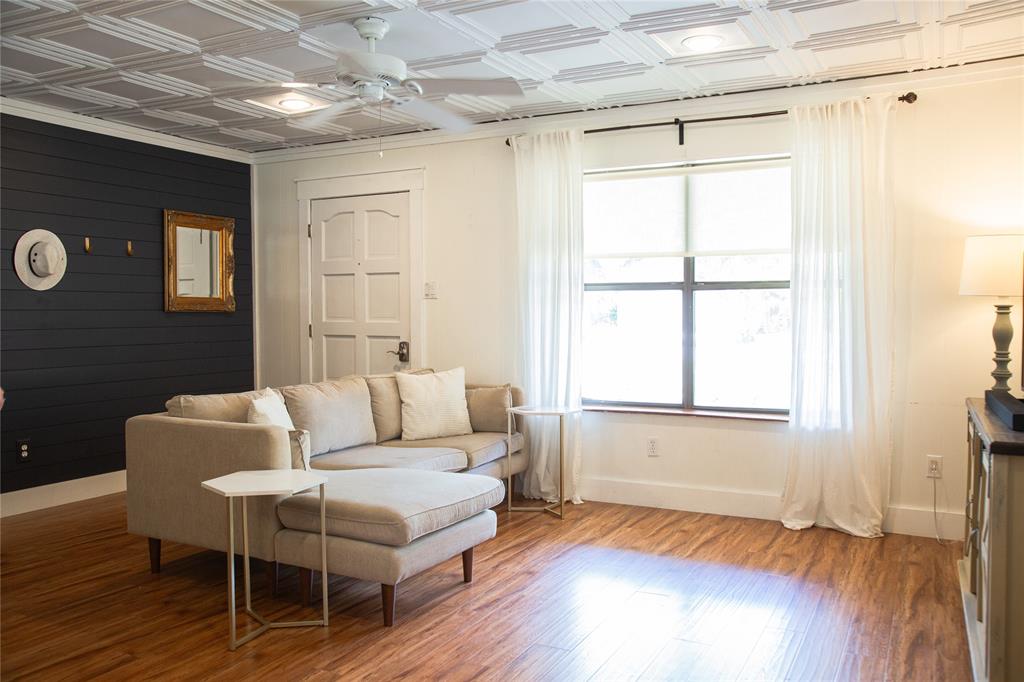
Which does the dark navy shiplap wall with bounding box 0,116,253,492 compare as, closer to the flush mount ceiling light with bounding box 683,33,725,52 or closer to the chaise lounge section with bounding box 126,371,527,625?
the chaise lounge section with bounding box 126,371,527,625

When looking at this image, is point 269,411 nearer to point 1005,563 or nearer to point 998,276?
point 1005,563

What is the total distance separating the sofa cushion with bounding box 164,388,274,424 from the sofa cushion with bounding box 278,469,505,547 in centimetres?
58

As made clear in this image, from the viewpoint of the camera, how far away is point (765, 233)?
4.97 metres

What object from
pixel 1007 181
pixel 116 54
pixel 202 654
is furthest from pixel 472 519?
pixel 1007 181

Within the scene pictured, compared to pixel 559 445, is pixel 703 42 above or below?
above

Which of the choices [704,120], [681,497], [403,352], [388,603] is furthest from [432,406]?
[704,120]

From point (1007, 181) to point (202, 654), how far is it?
4438 millimetres

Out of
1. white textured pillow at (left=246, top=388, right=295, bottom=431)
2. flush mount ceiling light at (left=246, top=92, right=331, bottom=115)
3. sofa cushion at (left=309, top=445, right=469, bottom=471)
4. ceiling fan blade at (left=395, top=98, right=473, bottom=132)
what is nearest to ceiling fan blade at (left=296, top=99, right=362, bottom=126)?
ceiling fan blade at (left=395, top=98, right=473, bottom=132)

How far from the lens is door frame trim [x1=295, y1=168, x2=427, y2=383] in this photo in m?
6.01

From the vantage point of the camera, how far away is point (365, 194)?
6238 millimetres

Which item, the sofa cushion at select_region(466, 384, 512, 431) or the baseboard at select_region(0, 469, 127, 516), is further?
the sofa cushion at select_region(466, 384, 512, 431)

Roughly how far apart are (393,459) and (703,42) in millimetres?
2650

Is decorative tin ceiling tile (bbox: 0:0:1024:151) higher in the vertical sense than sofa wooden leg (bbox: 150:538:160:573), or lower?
higher

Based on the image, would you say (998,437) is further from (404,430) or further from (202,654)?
(404,430)
